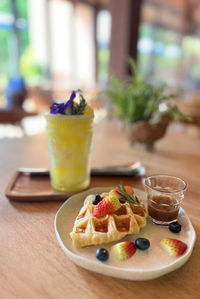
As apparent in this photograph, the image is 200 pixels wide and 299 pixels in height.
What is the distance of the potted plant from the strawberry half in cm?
65

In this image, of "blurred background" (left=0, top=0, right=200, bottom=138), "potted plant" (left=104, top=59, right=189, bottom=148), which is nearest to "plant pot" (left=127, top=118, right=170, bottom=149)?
"potted plant" (left=104, top=59, right=189, bottom=148)

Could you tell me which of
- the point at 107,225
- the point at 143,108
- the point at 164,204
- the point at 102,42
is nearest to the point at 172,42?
the point at 102,42

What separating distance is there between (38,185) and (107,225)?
36 centimetres

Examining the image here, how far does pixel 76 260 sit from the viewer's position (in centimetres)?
51

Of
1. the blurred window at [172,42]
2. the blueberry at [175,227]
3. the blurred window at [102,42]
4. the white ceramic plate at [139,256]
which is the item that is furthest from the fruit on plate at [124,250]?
the blurred window at [102,42]

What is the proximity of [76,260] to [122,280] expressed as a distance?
10cm

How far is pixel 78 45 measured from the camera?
7.84 metres

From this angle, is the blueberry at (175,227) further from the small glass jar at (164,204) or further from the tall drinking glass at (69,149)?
the tall drinking glass at (69,149)

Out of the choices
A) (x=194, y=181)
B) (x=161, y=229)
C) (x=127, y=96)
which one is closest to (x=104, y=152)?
(x=127, y=96)

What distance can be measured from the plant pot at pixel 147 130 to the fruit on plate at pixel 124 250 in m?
0.74

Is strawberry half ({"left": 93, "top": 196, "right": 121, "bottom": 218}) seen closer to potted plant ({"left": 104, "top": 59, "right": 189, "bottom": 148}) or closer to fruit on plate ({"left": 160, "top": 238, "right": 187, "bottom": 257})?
fruit on plate ({"left": 160, "top": 238, "right": 187, "bottom": 257})

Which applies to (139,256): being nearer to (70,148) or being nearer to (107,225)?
(107,225)

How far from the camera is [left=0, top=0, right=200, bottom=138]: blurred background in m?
6.50

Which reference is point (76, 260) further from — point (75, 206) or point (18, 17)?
point (18, 17)
